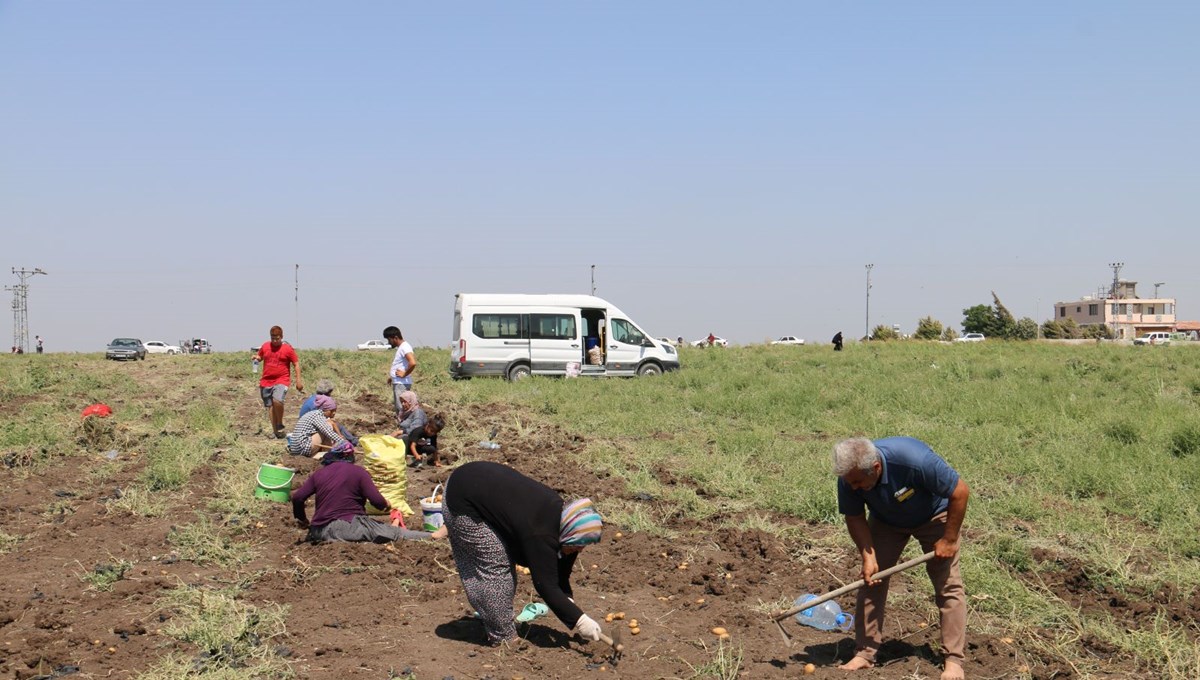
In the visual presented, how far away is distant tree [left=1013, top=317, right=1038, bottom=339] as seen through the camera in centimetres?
6188

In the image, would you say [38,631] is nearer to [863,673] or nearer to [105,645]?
[105,645]

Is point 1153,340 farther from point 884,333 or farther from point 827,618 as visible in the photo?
point 827,618

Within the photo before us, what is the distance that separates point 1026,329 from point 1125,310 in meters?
57.1

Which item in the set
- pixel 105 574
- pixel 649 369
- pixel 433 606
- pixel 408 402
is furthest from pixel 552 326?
pixel 433 606

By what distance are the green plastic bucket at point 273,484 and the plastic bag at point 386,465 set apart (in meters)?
1.10

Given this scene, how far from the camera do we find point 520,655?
19.7ft

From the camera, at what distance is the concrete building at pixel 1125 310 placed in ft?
346

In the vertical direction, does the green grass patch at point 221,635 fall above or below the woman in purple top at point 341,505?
below

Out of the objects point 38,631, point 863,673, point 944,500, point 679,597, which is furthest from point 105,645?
point 944,500

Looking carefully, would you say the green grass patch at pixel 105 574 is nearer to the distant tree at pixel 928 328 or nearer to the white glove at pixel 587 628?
the white glove at pixel 587 628

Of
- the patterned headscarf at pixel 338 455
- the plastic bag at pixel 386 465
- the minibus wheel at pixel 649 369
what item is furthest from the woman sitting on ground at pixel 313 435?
the minibus wheel at pixel 649 369

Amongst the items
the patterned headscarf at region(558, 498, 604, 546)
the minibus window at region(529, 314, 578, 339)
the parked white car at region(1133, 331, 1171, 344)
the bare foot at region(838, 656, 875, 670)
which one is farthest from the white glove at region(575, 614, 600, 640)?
the parked white car at region(1133, 331, 1171, 344)

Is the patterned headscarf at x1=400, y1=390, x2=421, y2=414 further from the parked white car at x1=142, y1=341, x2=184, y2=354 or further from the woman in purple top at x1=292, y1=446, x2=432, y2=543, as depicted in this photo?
the parked white car at x1=142, y1=341, x2=184, y2=354

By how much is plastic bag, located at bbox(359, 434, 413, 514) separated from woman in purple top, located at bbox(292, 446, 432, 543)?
1058mm
